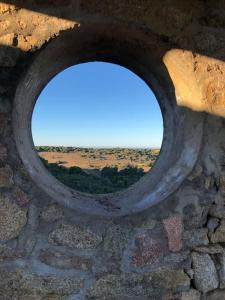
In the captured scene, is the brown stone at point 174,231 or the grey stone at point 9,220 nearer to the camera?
the grey stone at point 9,220

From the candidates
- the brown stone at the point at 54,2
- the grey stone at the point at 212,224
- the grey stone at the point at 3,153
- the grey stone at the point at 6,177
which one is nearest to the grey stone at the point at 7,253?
the grey stone at the point at 6,177

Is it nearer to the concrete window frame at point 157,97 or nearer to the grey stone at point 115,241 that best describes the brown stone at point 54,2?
the concrete window frame at point 157,97

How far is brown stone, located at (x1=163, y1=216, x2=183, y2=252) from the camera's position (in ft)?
8.29

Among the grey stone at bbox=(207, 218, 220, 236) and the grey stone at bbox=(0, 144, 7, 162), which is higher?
the grey stone at bbox=(0, 144, 7, 162)

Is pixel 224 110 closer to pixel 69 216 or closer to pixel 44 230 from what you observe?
pixel 69 216

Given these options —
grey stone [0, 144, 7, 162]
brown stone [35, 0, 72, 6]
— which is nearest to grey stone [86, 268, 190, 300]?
grey stone [0, 144, 7, 162]

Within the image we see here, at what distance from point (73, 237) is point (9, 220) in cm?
39

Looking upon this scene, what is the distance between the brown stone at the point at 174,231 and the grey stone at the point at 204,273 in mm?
144

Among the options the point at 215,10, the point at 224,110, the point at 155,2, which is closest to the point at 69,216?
the point at 224,110

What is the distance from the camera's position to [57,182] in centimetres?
259

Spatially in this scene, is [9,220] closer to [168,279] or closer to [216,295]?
[168,279]

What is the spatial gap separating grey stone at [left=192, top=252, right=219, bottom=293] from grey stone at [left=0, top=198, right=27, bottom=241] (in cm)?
116

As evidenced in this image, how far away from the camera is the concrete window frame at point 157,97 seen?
94.4 inches

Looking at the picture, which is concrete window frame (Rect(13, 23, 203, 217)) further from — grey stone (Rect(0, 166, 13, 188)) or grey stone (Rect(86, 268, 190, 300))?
grey stone (Rect(86, 268, 190, 300))
